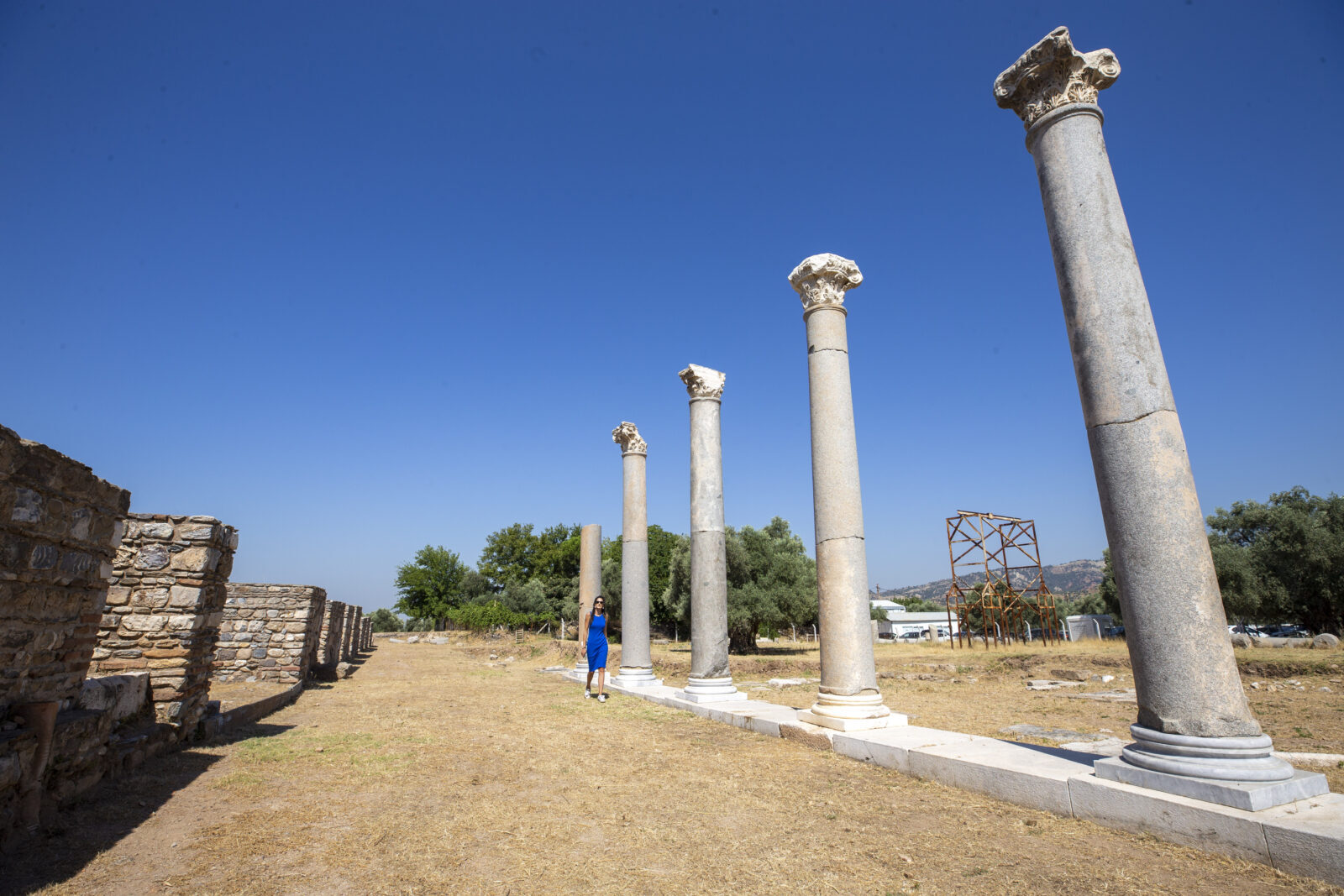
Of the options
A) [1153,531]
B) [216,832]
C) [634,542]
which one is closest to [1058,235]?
[1153,531]

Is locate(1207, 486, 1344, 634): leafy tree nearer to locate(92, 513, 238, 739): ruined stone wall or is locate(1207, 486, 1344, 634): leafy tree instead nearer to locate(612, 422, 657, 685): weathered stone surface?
locate(612, 422, 657, 685): weathered stone surface

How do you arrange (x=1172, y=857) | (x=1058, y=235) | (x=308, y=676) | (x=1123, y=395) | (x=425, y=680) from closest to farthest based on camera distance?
(x=1172, y=857) → (x=1123, y=395) → (x=1058, y=235) → (x=308, y=676) → (x=425, y=680)

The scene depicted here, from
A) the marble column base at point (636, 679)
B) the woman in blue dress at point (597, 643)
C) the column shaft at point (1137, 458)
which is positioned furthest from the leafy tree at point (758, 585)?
the column shaft at point (1137, 458)

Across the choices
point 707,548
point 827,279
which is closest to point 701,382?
point 707,548

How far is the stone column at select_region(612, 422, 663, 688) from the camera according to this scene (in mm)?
14023

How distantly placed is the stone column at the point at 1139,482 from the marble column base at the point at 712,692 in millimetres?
6588

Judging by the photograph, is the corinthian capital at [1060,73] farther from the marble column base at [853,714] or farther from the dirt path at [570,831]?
the marble column base at [853,714]

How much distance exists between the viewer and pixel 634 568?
14.6 metres

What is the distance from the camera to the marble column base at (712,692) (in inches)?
414

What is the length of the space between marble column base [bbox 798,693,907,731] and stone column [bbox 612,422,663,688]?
20.6ft

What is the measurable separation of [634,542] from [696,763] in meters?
8.32

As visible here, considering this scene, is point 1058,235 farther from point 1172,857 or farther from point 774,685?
point 774,685

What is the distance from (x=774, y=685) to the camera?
51.4 feet

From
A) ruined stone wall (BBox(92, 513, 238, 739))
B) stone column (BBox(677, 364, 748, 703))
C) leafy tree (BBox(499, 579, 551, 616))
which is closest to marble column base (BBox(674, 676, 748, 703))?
stone column (BBox(677, 364, 748, 703))
